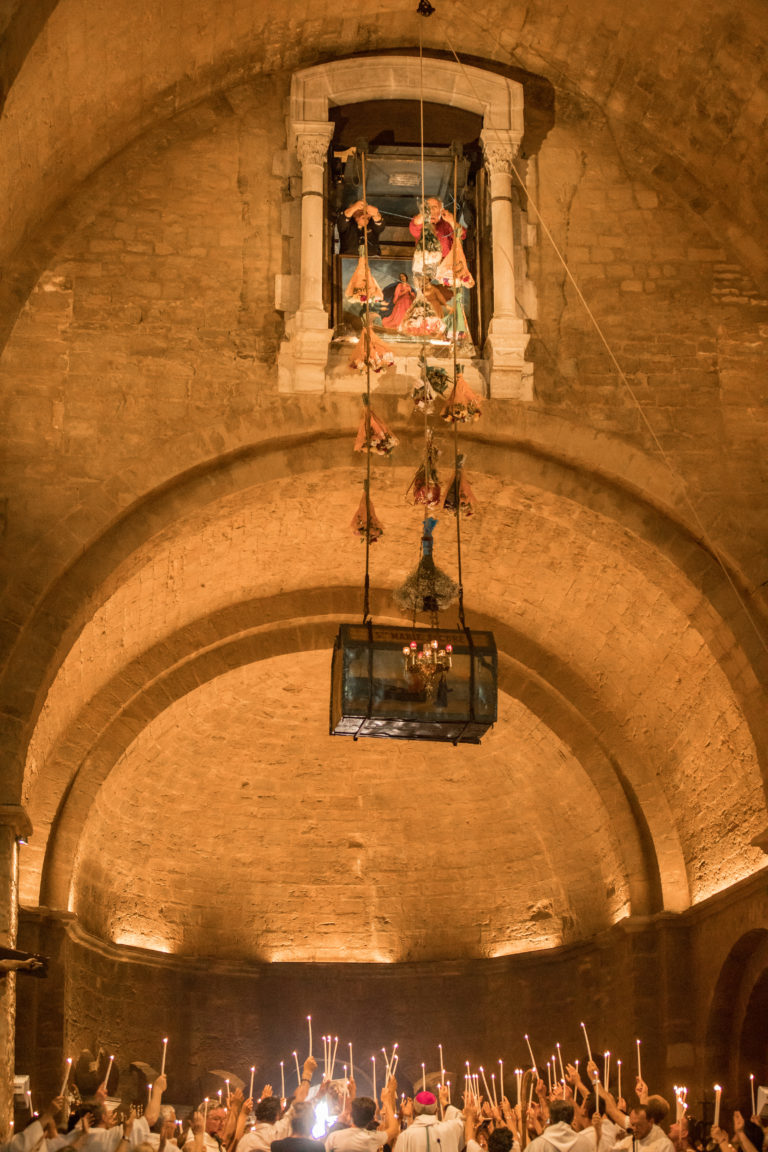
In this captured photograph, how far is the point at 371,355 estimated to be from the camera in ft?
31.3

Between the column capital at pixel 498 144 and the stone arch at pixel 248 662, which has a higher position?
the column capital at pixel 498 144

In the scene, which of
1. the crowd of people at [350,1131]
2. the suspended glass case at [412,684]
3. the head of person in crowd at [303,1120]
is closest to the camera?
the head of person in crowd at [303,1120]

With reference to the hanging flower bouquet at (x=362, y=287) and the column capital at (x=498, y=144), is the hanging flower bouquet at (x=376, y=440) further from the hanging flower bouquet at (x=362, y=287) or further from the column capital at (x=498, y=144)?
the column capital at (x=498, y=144)

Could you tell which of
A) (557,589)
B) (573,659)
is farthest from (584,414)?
(573,659)

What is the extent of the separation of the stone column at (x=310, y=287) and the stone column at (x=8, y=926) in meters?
3.59

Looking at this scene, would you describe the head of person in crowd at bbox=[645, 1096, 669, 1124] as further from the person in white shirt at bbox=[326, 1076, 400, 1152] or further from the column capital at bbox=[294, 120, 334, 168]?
the column capital at bbox=[294, 120, 334, 168]

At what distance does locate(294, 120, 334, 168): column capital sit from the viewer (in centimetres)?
1048

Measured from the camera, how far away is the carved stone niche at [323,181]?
32.7ft

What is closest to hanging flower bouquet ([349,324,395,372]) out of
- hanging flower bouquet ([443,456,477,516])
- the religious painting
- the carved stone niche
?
the religious painting

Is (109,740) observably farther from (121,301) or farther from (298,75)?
(298,75)

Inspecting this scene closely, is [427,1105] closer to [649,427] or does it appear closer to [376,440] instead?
[376,440]

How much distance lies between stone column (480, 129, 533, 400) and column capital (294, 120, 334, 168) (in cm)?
123

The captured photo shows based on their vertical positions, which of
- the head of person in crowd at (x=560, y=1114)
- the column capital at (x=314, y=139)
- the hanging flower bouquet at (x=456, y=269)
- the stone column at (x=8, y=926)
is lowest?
the head of person in crowd at (x=560, y=1114)

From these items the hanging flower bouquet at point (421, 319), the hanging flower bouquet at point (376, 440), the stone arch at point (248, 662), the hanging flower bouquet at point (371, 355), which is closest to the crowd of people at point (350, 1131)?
the stone arch at point (248, 662)
